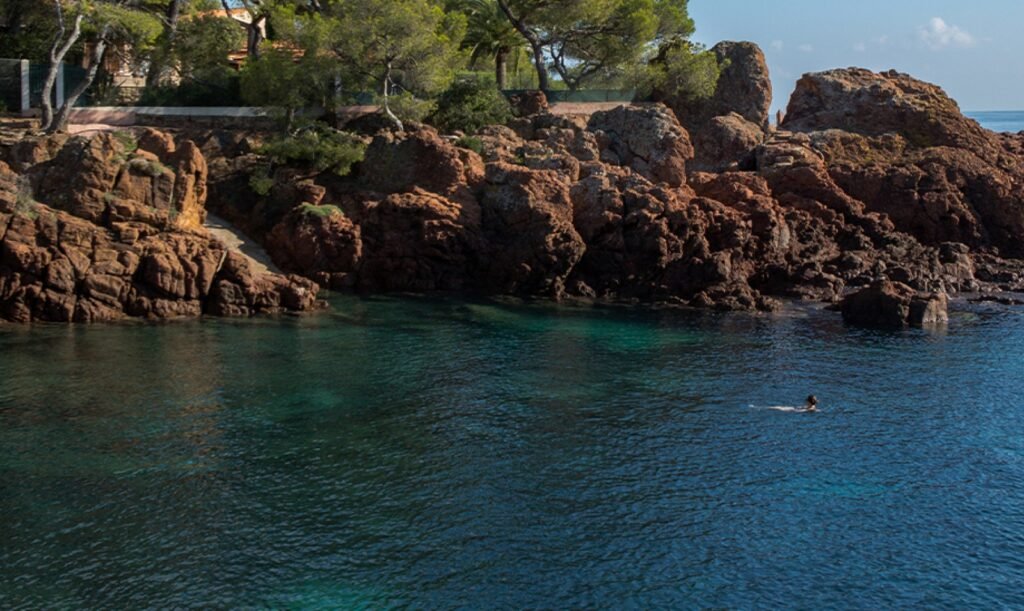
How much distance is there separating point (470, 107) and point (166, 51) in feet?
73.8

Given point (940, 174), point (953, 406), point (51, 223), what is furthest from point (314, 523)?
point (940, 174)

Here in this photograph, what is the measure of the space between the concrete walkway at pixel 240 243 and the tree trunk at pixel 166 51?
54.4 feet

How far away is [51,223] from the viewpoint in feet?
162

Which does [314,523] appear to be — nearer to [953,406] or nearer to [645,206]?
[953,406]

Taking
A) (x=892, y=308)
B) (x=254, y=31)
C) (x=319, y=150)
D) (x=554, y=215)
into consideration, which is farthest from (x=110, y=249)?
(x=892, y=308)

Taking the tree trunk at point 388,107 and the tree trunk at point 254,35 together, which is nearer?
the tree trunk at point 388,107

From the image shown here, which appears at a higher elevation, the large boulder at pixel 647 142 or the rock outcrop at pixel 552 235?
the large boulder at pixel 647 142

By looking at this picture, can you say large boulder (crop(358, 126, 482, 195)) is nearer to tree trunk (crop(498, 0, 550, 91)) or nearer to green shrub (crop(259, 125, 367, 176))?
green shrub (crop(259, 125, 367, 176))

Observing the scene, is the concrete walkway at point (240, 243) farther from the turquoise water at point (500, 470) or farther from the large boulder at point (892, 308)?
the large boulder at point (892, 308)

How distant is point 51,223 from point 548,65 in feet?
158

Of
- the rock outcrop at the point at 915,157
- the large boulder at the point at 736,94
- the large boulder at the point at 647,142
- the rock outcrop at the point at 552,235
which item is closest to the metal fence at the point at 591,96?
the large boulder at the point at 736,94

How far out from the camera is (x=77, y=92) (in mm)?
64750

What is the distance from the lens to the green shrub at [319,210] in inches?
2371

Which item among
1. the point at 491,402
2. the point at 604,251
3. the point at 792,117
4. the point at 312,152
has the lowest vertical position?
the point at 491,402
